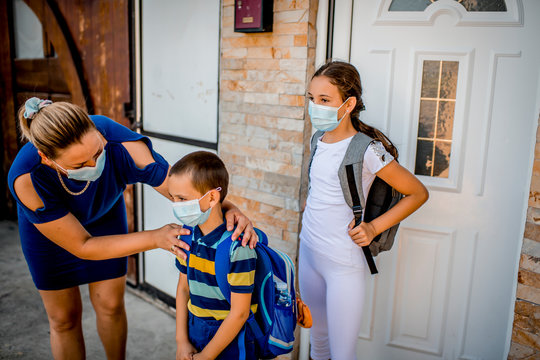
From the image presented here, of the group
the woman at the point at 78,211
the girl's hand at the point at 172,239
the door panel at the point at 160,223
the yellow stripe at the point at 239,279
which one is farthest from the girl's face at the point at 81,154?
the door panel at the point at 160,223

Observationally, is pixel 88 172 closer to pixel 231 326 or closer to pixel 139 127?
pixel 231 326

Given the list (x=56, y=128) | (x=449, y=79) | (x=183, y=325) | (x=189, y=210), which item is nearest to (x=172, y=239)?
(x=189, y=210)

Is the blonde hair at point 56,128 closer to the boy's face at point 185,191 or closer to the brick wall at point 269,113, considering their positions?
the boy's face at point 185,191

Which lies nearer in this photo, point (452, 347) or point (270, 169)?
point (452, 347)

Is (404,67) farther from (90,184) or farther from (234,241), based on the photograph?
(90,184)

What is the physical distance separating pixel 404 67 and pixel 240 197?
4.29 feet

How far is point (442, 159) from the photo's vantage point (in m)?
2.38

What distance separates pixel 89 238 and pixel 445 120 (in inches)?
74.9

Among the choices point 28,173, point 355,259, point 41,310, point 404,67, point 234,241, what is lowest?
point 41,310

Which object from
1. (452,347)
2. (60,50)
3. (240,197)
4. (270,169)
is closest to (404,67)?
A: (270,169)

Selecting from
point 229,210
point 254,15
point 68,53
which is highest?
point 254,15

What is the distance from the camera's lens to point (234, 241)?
5.55ft

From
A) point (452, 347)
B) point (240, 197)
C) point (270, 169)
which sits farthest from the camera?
point (240, 197)

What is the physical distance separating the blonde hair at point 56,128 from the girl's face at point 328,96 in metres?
1.04
